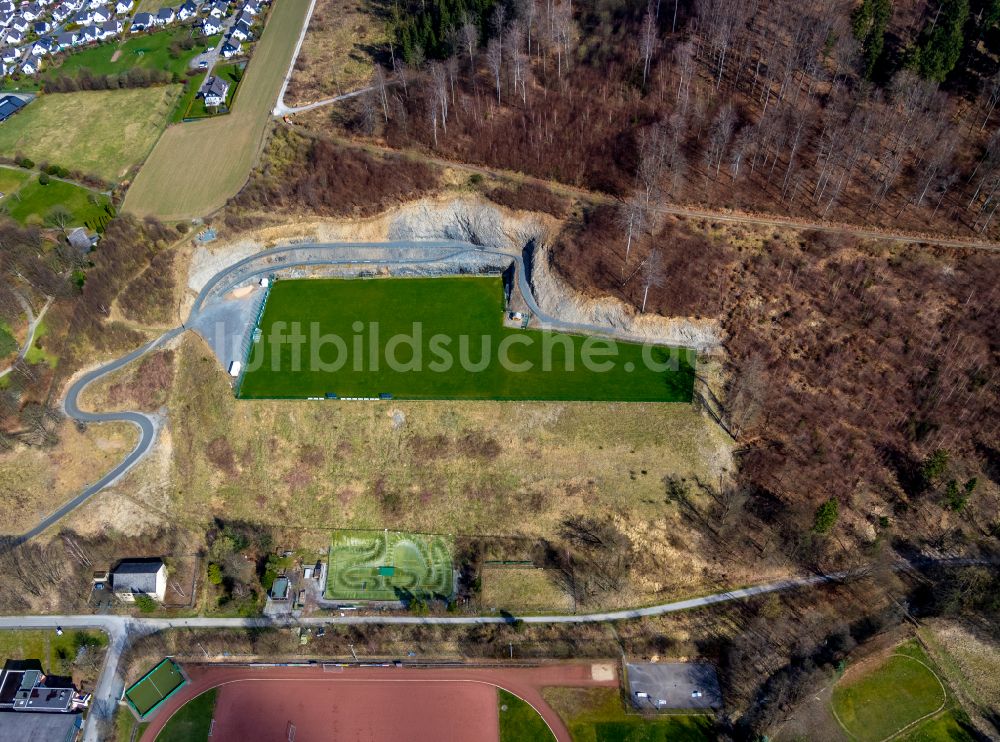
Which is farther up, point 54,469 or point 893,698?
point 54,469

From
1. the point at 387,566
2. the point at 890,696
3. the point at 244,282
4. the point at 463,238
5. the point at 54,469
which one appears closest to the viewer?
the point at 890,696

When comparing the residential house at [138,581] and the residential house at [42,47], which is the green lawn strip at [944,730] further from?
the residential house at [42,47]

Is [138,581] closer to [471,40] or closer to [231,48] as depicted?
[471,40]

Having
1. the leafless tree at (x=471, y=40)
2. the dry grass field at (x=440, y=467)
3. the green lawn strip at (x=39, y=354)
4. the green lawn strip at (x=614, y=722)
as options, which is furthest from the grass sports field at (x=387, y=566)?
the leafless tree at (x=471, y=40)

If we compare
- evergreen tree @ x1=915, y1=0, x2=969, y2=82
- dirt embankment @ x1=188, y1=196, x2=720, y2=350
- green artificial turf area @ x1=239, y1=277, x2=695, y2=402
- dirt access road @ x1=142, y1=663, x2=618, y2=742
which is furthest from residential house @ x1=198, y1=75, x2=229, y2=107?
evergreen tree @ x1=915, y1=0, x2=969, y2=82

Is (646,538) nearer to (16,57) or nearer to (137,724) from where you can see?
(137,724)

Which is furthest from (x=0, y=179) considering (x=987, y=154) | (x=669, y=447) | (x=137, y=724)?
(x=987, y=154)

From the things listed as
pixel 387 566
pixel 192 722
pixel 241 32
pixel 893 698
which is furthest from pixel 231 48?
pixel 893 698

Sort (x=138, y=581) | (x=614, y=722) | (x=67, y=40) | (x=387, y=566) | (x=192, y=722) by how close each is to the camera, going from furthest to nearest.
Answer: (x=67, y=40), (x=387, y=566), (x=138, y=581), (x=192, y=722), (x=614, y=722)
